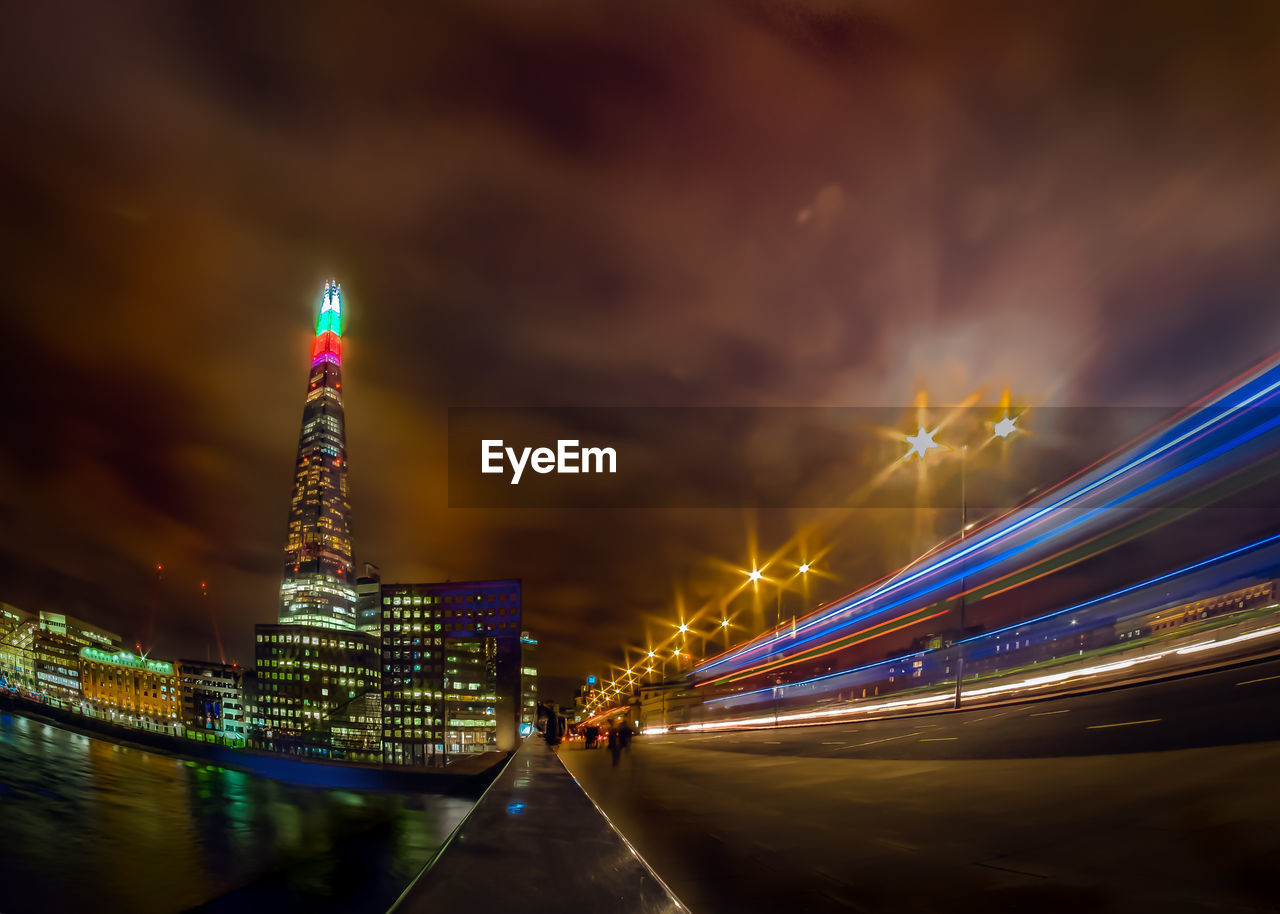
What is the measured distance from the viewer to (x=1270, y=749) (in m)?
9.12

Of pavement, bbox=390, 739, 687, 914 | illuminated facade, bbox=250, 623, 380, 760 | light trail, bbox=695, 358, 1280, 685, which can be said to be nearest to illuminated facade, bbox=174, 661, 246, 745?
illuminated facade, bbox=250, 623, 380, 760

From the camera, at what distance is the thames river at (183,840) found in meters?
16.5

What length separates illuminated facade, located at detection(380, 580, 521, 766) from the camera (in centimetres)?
15838

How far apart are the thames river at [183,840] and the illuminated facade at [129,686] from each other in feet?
220

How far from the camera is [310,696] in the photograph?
18138cm

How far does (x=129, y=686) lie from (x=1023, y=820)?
15640cm

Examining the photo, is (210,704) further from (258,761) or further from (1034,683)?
(1034,683)

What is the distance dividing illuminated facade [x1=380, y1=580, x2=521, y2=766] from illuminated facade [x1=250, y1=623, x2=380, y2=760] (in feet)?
52.5

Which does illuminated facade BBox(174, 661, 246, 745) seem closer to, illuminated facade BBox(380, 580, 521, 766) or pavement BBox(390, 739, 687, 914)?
illuminated facade BBox(380, 580, 521, 766)

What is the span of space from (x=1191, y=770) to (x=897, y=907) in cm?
568

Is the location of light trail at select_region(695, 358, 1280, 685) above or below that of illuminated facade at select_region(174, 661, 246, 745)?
above

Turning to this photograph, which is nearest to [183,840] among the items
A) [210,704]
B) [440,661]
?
[440,661]

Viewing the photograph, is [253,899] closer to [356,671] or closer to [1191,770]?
[1191,770]

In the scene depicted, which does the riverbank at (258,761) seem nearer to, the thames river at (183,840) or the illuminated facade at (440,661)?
the thames river at (183,840)
